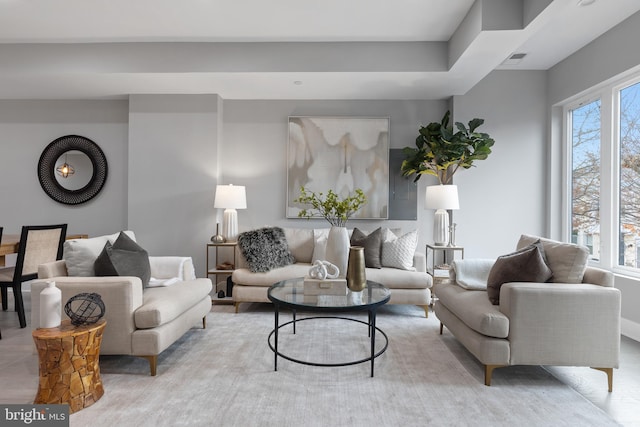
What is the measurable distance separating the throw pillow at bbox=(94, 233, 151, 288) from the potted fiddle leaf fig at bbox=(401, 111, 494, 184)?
3110 millimetres

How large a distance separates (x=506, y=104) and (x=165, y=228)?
14.9 ft

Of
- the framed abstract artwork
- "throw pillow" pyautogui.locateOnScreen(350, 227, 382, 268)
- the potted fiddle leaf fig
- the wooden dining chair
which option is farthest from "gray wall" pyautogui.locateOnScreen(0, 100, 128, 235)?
the potted fiddle leaf fig

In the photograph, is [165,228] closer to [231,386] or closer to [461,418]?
[231,386]

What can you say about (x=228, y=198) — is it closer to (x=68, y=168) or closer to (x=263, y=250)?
(x=263, y=250)

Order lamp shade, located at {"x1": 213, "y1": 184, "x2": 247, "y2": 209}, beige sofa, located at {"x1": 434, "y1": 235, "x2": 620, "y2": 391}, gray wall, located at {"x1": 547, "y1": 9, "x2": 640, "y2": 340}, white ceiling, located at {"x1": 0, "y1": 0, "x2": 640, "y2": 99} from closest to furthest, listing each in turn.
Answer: beige sofa, located at {"x1": 434, "y1": 235, "x2": 620, "y2": 391}
white ceiling, located at {"x1": 0, "y1": 0, "x2": 640, "y2": 99}
gray wall, located at {"x1": 547, "y1": 9, "x2": 640, "y2": 340}
lamp shade, located at {"x1": 213, "y1": 184, "x2": 247, "y2": 209}

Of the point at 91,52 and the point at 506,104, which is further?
the point at 506,104

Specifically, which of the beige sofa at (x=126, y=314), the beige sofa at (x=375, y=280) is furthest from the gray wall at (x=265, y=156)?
the beige sofa at (x=126, y=314)

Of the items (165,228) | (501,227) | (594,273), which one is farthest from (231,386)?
(501,227)

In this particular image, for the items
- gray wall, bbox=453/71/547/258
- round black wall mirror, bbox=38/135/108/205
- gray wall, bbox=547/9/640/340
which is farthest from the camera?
round black wall mirror, bbox=38/135/108/205

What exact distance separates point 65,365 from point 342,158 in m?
3.56

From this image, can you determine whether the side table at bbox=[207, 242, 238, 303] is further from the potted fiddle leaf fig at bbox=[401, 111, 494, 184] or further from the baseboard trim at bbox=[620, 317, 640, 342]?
the baseboard trim at bbox=[620, 317, 640, 342]

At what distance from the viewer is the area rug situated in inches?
75.1

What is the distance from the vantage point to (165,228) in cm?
462

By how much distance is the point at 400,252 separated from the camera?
395 centimetres
